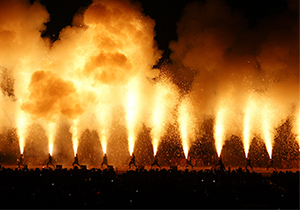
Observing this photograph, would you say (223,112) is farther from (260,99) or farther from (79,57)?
(79,57)

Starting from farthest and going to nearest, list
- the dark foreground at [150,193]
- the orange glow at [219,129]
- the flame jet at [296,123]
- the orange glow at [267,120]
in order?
the flame jet at [296,123] → the orange glow at [219,129] → the orange glow at [267,120] → the dark foreground at [150,193]

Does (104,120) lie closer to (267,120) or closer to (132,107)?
(132,107)

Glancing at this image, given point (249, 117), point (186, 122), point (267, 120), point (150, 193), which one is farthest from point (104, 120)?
point (150, 193)

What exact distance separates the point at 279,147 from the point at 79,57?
589 inches

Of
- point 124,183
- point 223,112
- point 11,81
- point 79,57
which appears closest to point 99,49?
point 79,57

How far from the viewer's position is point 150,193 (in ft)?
35.0

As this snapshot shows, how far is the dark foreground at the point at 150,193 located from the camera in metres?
10.4

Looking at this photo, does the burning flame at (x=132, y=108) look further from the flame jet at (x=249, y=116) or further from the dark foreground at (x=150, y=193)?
the dark foreground at (x=150, y=193)

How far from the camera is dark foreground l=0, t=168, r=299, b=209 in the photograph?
1037 centimetres

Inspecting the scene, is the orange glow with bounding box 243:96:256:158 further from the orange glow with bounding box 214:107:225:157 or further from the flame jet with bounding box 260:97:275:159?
the orange glow with bounding box 214:107:225:157

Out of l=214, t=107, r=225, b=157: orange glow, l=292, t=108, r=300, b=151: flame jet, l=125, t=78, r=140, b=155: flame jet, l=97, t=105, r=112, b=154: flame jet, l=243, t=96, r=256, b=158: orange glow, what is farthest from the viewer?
l=125, t=78, r=140, b=155: flame jet

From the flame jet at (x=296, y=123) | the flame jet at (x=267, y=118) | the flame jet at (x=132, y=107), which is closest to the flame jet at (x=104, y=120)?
the flame jet at (x=132, y=107)

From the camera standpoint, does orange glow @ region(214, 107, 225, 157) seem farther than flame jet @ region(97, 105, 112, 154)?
No

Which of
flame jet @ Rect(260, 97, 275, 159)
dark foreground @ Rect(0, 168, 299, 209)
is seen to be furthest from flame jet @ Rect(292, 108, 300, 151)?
dark foreground @ Rect(0, 168, 299, 209)
